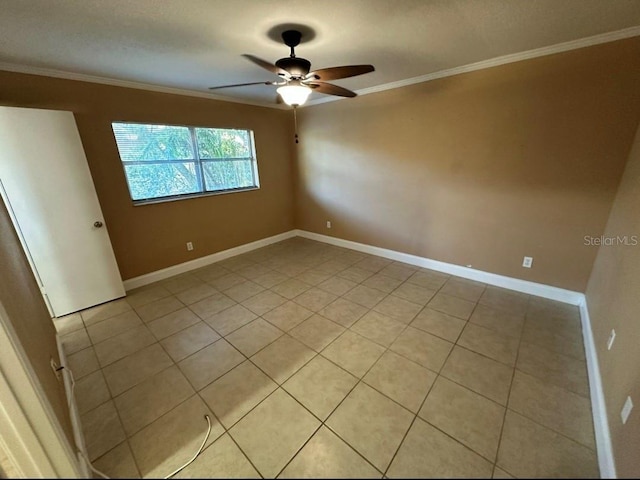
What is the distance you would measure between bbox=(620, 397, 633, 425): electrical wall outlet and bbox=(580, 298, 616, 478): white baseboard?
15 cm

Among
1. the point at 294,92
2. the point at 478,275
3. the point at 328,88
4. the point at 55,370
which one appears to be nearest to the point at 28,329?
the point at 55,370

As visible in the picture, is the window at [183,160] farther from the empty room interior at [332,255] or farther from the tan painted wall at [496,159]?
the tan painted wall at [496,159]

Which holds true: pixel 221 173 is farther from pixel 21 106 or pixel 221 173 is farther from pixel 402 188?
pixel 402 188

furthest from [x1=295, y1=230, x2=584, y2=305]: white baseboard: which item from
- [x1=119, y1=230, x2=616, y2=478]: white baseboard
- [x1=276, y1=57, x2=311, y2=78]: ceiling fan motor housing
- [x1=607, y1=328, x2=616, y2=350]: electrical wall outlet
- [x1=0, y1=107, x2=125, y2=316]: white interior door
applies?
[x1=0, y1=107, x2=125, y2=316]: white interior door

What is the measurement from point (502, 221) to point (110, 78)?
437 centimetres

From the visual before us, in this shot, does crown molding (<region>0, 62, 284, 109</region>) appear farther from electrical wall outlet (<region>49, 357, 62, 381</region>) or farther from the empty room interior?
electrical wall outlet (<region>49, 357, 62, 381</region>)

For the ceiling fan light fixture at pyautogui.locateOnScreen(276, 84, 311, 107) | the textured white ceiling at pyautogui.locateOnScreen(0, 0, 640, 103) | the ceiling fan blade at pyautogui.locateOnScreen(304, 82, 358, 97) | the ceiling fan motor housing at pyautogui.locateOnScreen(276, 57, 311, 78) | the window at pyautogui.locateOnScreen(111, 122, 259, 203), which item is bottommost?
the window at pyautogui.locateOnScreen(111, 122, 259, 203)

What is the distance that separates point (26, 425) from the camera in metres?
0.69

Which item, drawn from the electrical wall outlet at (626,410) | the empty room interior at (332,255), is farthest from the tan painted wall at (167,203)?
the electrical wall outlet at (626,410)

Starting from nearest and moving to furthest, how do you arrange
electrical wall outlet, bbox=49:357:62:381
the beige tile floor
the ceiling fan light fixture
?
the beige tile floor
electrical wall outlet, bbox=49:357:62:381
the ceiling fan light fixture

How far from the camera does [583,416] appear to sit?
145 centimetres

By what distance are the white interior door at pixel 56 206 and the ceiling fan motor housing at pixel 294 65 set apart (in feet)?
6.91

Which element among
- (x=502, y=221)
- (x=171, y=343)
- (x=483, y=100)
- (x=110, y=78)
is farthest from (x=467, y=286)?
(x=110, y=78)

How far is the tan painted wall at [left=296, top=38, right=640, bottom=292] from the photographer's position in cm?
215
